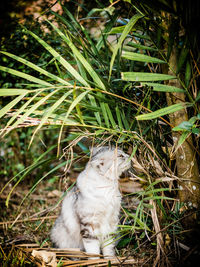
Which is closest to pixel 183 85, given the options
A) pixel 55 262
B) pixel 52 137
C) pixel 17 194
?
pixel 55 262

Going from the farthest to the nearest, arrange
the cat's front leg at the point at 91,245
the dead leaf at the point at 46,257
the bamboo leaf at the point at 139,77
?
the cat's front leg at the point at 91,245 → the dead leaf at the point at 46,257 → the bamboo leaf at the point at 139,77

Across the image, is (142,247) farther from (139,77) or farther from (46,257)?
(139,77)

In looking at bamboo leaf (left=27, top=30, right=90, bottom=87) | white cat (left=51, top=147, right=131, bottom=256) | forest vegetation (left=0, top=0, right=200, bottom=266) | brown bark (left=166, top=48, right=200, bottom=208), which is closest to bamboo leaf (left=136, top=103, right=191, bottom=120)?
forest vegetation (left=0, top=0, right=200, bottom=266)

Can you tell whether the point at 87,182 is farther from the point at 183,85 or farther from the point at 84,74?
the point at 183,85

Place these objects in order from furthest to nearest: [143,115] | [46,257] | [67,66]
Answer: [46,257], [67,66], [143,115]

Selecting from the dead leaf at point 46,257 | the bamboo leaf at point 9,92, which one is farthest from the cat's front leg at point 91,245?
the bamboo leaf at point 9,92

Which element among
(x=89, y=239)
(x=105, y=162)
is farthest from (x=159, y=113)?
(x=89, y=239)

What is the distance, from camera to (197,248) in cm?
103

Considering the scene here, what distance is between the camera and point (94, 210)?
1.60 meters

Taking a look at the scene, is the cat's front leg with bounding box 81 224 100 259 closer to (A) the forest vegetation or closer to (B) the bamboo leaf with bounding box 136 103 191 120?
(A) the forest vegetation

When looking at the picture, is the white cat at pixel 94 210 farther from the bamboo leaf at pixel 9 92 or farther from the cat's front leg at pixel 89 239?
the bamboo leaf at pixel 9 92

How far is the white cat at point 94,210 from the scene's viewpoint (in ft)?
5.25

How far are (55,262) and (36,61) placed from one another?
1.83 metres

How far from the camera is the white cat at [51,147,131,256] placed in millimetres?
1600
